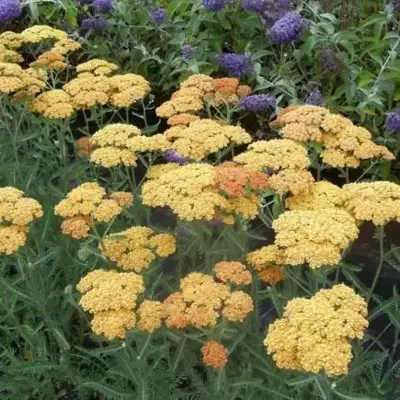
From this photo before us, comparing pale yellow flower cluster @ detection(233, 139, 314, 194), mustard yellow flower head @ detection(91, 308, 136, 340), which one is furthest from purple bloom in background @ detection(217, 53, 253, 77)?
mustard yellow flower head @ detection(91, 308, 136, 340)

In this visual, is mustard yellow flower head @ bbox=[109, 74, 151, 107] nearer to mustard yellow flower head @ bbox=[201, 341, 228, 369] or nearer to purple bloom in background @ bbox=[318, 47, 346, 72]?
purple bloom in background @ bbox=[318, 47, 346, 72]

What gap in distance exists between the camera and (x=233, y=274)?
2018mm

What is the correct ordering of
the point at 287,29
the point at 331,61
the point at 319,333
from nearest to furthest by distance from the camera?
the point at 319,333 < the point at 287,29 < the point at 331,61

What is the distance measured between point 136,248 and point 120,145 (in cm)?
41

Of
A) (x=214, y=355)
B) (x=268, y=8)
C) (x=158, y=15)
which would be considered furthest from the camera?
(x=158, y=15)

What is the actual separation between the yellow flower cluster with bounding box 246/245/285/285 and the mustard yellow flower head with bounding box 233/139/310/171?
0.79 ft

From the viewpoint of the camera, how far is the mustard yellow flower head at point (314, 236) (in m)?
1.89

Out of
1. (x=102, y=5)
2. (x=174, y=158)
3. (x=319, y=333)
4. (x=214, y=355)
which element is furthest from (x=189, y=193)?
(x=102, y=5)

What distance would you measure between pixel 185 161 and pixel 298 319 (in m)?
1.07

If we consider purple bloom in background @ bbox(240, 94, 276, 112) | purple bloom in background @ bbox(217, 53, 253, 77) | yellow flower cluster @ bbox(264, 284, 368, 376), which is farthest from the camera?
purple bloom in background @ bbox(217, 53, 253, 77)

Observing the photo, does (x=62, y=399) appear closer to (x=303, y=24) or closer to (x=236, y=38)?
(x=303, y=24)

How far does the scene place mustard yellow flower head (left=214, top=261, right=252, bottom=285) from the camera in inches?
78.9

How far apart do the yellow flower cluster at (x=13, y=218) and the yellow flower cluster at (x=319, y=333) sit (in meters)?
0.77

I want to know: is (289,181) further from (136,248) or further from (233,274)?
(136,248)
